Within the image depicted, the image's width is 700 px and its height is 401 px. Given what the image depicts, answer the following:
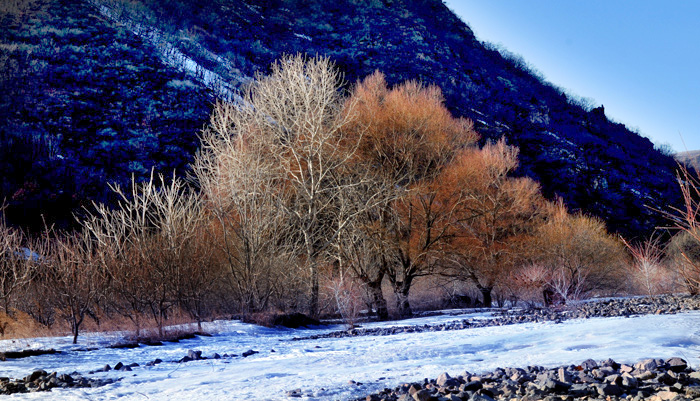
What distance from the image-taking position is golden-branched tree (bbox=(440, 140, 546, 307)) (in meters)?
22.3

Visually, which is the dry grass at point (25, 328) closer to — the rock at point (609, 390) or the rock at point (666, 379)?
the rock at point (609, 390)

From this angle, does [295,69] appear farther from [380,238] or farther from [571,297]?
[571,297]

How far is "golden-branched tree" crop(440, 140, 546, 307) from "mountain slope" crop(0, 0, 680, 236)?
1064 inches

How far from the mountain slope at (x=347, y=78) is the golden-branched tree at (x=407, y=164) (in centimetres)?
2527

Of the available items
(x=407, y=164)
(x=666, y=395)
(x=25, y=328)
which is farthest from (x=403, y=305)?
(x=666, y=395)

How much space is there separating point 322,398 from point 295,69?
16816 millimetres

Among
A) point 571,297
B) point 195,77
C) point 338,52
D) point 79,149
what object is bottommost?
point 571,297

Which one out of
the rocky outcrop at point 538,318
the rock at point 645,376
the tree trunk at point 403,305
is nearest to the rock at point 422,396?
the rock at point 645,376

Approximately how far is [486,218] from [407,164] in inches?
208

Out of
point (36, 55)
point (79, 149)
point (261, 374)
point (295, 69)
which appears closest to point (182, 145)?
point (79, 149)

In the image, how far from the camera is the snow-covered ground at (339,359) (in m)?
4.83

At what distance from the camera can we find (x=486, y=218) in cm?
2359

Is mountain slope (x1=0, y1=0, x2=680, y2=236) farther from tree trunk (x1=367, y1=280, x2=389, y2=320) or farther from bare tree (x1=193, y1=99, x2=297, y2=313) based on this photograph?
tree trunk (x1=367, y1=280, x2=389, y2=320)

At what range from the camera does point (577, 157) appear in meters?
59.9
